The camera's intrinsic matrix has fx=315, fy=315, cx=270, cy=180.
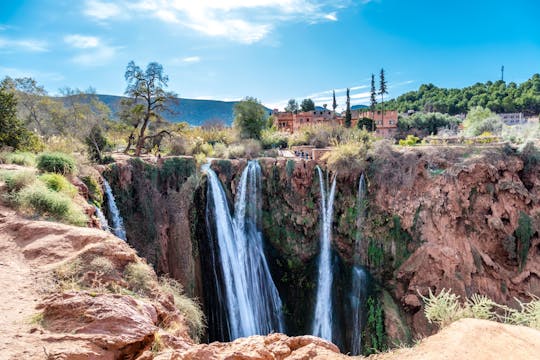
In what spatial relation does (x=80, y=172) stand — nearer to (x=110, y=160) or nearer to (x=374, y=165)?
(x=110, y=160)

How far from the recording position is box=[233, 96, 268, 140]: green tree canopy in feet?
73.0

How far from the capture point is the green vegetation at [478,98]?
44.6m

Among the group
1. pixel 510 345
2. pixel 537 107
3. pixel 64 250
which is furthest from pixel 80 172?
pixel 537 107

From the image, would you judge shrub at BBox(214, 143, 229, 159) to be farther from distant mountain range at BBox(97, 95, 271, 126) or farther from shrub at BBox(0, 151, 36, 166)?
distant mountain range at BBox(97, 95, 271, 126)

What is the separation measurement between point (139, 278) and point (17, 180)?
4.15 metres

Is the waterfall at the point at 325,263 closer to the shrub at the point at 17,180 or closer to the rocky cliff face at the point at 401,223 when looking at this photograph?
the rocky cliff face at the point at 401,223

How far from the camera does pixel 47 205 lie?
6223 mm

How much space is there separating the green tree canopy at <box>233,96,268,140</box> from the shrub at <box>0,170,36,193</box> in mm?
15898

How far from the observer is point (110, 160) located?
12617 mm

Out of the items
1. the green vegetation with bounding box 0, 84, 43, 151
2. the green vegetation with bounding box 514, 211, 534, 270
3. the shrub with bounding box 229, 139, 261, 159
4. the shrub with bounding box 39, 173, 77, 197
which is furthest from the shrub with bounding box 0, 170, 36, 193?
the green vegetation with bounding box 514, 211, 534, 270

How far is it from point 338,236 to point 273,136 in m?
10.7

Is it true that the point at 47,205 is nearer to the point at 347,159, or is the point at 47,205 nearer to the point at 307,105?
the point at 347,159

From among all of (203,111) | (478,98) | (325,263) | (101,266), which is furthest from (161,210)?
(478,98)

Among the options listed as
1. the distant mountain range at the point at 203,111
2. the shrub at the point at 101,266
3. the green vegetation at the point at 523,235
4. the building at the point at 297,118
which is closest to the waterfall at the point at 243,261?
the shrub at the point at 101,266
